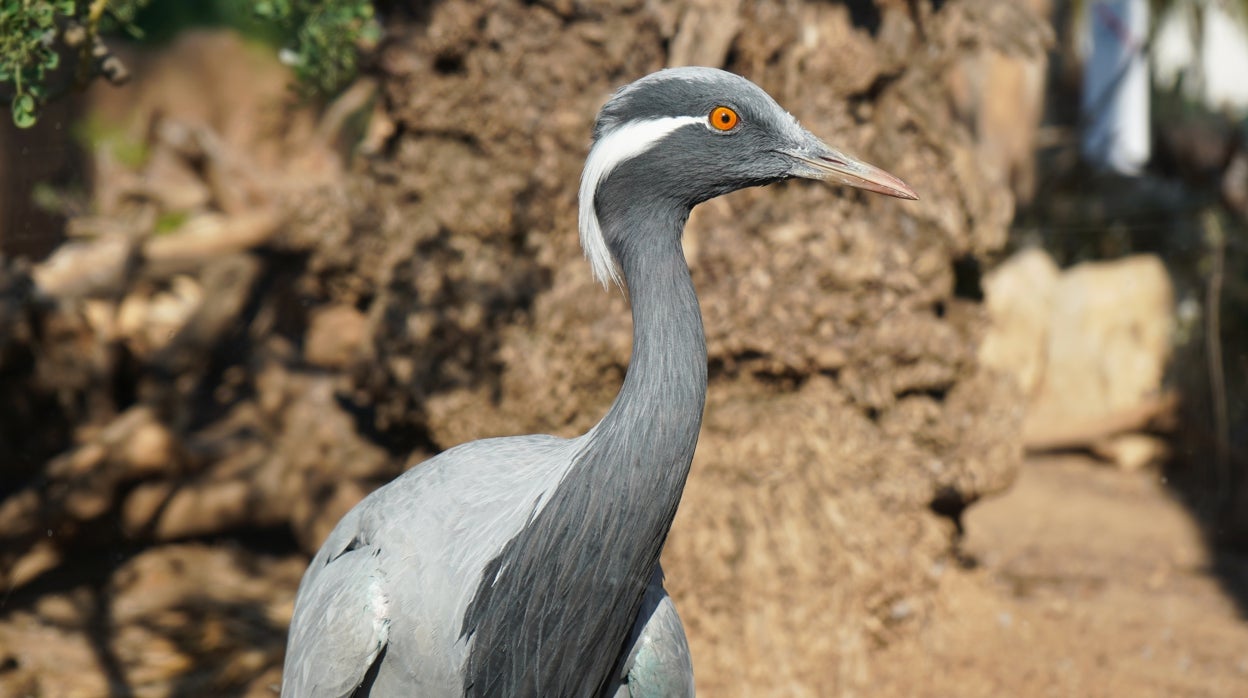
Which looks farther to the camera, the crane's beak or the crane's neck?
the crane's beak

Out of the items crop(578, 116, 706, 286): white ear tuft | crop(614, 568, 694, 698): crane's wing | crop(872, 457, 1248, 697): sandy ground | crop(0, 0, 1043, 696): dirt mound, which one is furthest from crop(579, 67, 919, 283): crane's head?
crop(872, 457, 1248, 697): sandy ground

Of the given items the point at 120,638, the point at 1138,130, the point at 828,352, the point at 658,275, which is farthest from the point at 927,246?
Result: the point at 1138,130

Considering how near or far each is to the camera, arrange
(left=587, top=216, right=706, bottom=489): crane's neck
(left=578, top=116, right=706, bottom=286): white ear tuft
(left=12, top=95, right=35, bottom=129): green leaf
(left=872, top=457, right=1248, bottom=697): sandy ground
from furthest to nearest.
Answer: (left=872, top=457, right=1248, bottom=697): sandy ground
(left=12, top=95, right=35, bottom=129): green leaf
(left=578, top=116, right=706, bottom=286): white ear tuft
(left=587, top=216, right=706, bottom=489): crane's neck

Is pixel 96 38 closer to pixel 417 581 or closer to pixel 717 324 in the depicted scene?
pixel 417 581

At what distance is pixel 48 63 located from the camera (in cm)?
370

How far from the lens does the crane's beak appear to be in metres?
3.08

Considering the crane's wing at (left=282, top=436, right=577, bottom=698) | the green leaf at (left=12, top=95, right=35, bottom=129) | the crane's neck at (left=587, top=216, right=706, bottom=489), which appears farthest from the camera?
the green leaf at (left=12, top=95, right=35, bottom=129)

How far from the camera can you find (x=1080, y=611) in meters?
6.57

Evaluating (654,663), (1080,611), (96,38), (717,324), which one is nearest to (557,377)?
(717,324)

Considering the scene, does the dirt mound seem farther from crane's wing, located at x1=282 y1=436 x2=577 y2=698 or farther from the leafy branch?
crane's wing, located at x1=282 y1=436 x2=577 y2=698

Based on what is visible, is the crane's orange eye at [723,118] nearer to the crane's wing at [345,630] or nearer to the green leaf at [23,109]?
the crane's wing at [345,630]

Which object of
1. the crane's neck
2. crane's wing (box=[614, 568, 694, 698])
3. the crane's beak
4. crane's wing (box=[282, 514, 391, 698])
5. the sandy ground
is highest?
the crane's beak

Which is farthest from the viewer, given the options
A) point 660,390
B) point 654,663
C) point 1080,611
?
point 1080,611

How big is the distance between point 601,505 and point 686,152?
37.2 inches
